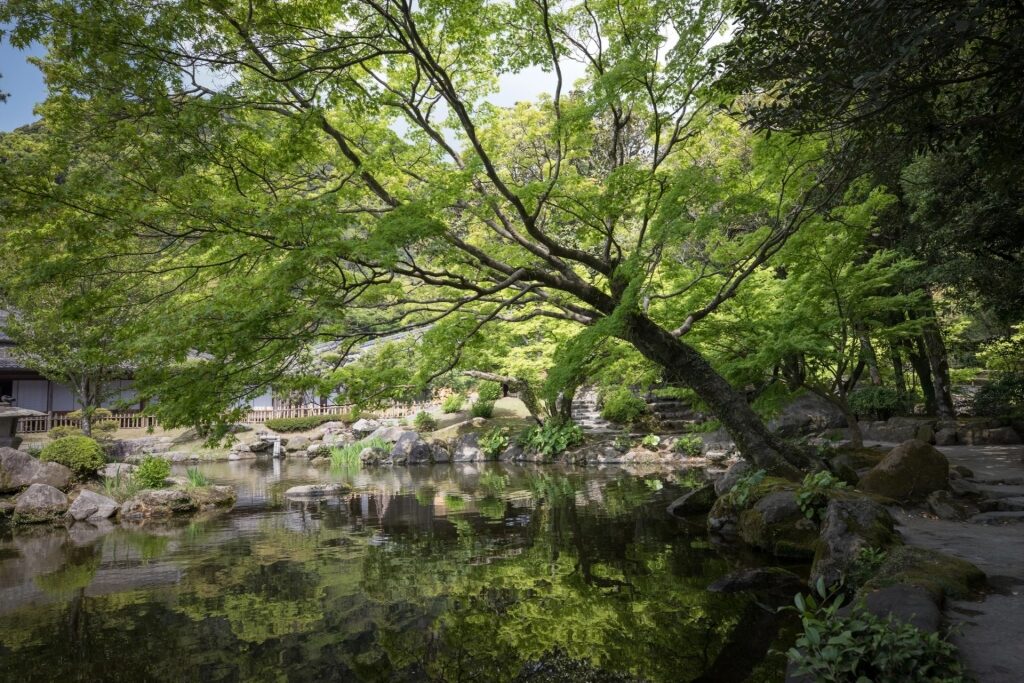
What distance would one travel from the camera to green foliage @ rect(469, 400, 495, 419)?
1030 inches

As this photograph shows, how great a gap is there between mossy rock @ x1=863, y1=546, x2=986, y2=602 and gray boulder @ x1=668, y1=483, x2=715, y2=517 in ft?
18.1

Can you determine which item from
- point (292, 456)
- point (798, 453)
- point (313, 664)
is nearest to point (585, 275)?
point (798, 453)

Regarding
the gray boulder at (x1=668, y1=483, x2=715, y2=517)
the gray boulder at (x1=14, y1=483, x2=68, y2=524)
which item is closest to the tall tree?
the gray boulder at (x1=668, y1=483, x2=715, y2=517)

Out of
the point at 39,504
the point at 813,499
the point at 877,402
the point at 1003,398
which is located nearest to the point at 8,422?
the point at 39,504

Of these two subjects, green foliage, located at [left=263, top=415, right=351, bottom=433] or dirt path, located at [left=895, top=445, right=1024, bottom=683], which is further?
green foliage, located at [left=263, top=415, right=351, bottom=433]

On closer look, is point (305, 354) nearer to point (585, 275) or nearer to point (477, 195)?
point (477, 195)

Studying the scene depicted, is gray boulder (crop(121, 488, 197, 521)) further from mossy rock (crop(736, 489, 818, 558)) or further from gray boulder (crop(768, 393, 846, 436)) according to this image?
gray boulder (crop(768, 393, 846, 436))

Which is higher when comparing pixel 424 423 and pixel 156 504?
pixel 424 423

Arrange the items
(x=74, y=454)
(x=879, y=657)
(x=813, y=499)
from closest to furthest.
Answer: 1. (x=879, y=657)
2. (x=813, y=499)
3. (x=74, y=454)

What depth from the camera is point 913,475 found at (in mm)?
8539

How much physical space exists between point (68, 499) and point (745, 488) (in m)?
14.2

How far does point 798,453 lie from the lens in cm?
1005

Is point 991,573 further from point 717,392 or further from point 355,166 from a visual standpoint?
point 355,166

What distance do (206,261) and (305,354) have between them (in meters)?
1.83
